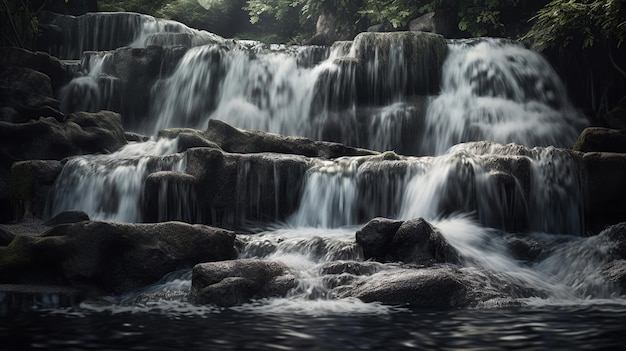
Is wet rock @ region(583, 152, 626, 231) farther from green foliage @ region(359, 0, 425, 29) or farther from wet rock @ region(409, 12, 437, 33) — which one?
green foliage @ region(359, 0, 425, 29)

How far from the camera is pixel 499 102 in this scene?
15031 mm

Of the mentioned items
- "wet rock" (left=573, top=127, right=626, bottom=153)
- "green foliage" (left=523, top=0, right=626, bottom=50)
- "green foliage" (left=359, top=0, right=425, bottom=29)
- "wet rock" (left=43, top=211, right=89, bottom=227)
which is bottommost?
"wet rock" (left=43, top=211, right=89, bottom=227)

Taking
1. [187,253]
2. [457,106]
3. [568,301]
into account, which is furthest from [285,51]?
[568,301]

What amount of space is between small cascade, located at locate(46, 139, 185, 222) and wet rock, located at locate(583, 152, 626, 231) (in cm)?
680

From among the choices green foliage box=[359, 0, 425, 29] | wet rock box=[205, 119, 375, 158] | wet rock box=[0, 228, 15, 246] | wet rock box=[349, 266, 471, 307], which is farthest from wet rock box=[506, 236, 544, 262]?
green foliage box=[359, 0, 425, 29]

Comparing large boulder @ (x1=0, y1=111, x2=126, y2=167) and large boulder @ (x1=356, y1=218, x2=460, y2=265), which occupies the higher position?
large boulder @ (x1=0, y1=111, x2=126, y2=167)

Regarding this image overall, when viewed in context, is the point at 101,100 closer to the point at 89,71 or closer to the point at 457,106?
the point at 89,71

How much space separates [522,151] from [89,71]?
12566 mm

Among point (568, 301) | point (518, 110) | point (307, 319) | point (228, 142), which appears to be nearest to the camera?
point (307, 319)

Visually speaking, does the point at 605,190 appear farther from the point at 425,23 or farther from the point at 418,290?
the point at 425,23

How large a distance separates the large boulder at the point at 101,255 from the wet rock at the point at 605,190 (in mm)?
6098

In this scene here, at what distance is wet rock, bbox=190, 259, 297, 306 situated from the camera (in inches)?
243

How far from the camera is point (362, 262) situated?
716 centimetres

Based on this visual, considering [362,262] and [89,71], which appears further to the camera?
[89,71]
